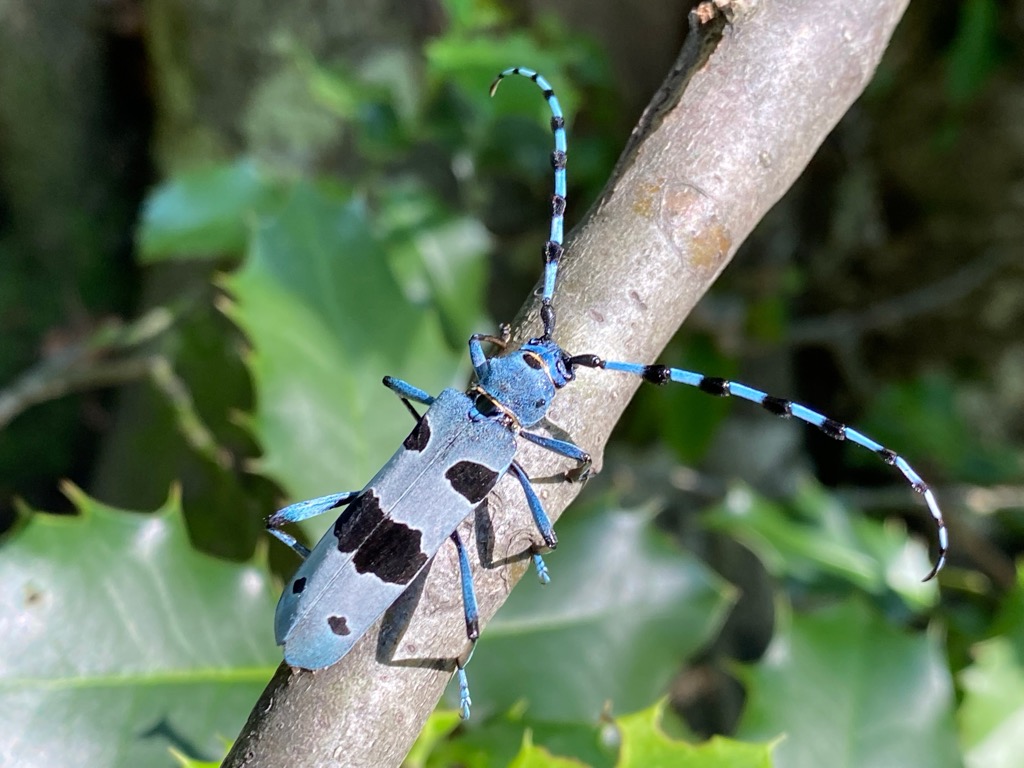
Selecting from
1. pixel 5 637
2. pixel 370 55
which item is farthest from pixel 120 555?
pixel 370 55

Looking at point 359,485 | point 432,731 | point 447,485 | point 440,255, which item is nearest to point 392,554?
point 447,485

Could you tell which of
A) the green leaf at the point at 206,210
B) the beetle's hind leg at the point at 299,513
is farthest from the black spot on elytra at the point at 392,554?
the green leaf at the point at 206,210

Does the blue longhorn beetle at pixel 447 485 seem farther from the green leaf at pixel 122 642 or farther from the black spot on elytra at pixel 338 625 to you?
the green leaf at pixel 122 642

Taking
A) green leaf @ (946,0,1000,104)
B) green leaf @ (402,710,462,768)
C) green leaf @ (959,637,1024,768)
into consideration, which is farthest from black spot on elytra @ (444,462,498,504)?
green leaf @ (946,0,1000,104)

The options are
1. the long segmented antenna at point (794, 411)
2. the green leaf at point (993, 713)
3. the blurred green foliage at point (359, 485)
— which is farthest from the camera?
the green leaf at point (993, 713)

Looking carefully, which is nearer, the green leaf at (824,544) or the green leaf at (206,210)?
the green leaf at (824,544)

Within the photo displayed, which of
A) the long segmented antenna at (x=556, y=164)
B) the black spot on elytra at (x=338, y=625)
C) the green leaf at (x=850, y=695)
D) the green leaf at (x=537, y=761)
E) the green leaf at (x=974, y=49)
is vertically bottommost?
the green leaf at (x=850, y=695)
